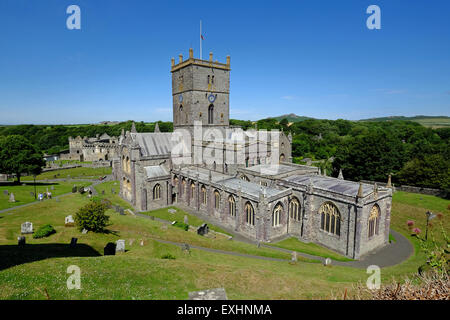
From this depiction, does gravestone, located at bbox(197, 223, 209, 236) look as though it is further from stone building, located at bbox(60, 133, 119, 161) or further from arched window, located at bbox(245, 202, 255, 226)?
stone building, located at bbox(60, 133, 119, 161)

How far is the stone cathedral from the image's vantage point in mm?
29109

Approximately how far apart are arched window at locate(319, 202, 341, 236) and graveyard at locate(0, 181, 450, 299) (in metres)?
2.67

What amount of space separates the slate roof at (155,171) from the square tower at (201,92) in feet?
31.0

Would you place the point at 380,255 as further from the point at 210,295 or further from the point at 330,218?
the point at 210,295

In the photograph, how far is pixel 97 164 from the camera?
317 feet

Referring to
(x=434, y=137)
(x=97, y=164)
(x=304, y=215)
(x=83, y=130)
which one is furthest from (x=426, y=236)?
(x=83, y=130)

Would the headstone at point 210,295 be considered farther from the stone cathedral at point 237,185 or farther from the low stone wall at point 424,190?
the low stone wall at point 424,190

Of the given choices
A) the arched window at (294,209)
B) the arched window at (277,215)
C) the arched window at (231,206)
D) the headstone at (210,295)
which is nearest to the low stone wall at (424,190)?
the arched window at (294,209)

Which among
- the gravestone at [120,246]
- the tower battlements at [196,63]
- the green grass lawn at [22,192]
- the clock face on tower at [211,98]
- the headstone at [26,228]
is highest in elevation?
the tower battlements at [196,63]

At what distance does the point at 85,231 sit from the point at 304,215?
Result: 83.7 feet

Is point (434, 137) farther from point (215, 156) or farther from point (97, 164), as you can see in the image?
point (97, 164)

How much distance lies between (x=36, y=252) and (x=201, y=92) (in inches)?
1363

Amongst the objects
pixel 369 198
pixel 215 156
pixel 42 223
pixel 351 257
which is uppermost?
pixel 215 156

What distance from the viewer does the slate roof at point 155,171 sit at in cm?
4370
